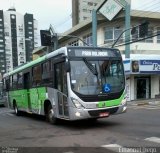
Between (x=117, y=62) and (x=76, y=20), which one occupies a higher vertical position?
(x=76, y=20)

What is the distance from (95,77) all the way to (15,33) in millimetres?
35006

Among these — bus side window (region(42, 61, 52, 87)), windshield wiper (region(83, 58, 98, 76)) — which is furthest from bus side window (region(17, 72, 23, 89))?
windshield wiper (region(83, 58, 98, 76))

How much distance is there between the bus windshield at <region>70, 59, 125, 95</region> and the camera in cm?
1252

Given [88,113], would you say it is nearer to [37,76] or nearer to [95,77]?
[95,77]

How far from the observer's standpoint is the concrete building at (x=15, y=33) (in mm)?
44875

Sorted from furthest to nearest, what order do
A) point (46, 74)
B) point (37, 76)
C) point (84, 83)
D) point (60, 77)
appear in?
point (37, 76), point (46, 74), point (60, 77), point (84, 83)

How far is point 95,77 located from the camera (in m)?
12.7

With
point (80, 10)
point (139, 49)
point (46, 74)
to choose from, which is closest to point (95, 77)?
point (46, 74)

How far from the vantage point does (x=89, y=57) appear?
1298 cm

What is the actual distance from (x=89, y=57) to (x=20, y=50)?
3852 centimetres

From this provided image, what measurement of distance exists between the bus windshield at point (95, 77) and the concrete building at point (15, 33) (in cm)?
3143

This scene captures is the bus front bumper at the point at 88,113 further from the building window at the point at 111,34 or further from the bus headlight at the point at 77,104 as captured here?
the building window at the point at 111,34

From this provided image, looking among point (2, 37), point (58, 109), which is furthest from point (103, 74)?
point (2, 37)

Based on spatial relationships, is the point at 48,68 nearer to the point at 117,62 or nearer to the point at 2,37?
the point at 117,62
